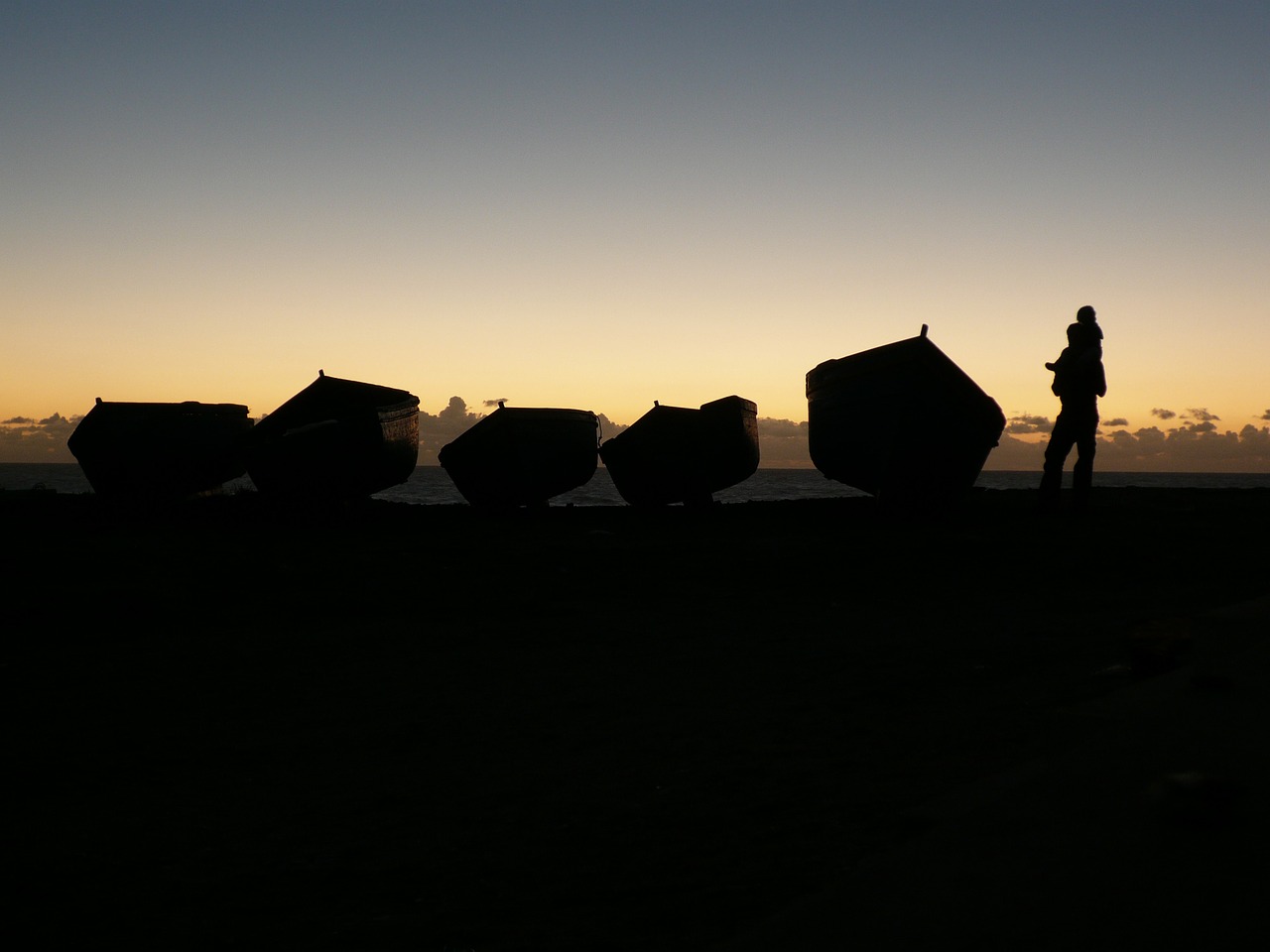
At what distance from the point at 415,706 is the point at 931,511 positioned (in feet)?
33.3

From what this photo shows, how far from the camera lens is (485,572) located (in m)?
11.1

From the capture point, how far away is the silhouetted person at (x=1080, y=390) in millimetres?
13633

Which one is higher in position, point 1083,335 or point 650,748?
point 1083,335

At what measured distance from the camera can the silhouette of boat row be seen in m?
15.3

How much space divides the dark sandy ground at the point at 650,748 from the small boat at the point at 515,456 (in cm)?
664

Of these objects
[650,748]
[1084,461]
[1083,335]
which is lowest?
[650,748]

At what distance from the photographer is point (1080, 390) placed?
13695 millimetres

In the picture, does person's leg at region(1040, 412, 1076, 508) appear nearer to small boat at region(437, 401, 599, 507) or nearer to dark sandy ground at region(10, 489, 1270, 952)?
dark sandy ground at region(10, 489, 1270, 952)

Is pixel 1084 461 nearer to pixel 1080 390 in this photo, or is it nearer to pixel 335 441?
pixel 1080 390

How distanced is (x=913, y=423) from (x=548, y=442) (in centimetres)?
657

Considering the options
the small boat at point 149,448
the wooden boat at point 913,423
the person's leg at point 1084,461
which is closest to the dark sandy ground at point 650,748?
the person's leg at point 1084,461

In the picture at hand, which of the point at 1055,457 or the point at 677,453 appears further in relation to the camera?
the point at 677,453

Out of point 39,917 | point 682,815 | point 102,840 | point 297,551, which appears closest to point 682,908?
point 682,815

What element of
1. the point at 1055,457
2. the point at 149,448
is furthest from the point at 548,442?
the point at 1055,457
